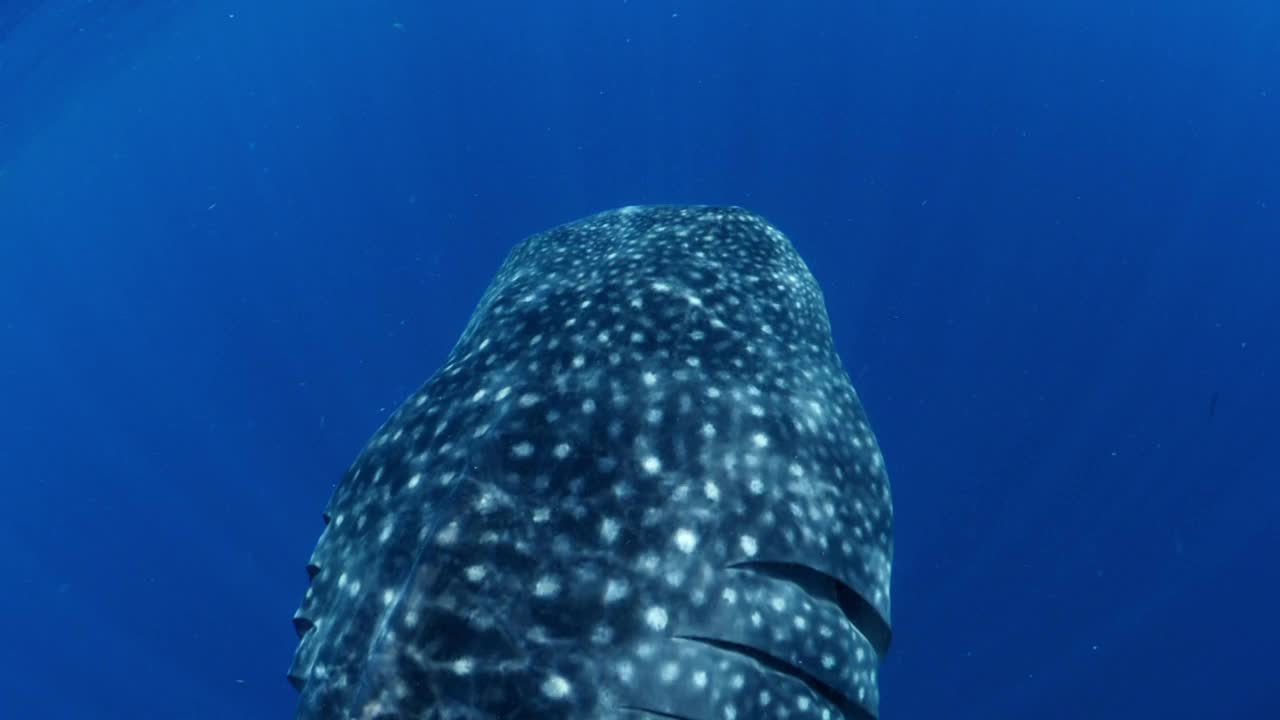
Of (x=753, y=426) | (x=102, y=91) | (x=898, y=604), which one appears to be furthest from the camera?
(x=102, y=91)

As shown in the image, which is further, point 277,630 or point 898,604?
point 277,630

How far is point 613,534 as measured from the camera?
3.71 meters

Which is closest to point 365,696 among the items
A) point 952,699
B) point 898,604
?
point 898,604

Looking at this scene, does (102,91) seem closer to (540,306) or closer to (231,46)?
(231,46)

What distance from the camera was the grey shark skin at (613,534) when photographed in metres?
3.42

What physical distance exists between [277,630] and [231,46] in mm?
36488

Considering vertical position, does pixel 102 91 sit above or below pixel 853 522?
above

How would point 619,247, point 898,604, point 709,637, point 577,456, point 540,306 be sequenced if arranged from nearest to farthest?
1. point 709,637
2. point 577,456
3. point 540,306
4. point 619,247
5. point 898,604

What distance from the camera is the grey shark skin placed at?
3422 millimetres

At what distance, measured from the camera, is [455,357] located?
509 centimetres

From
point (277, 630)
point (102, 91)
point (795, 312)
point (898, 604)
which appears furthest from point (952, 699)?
point (102, 91)

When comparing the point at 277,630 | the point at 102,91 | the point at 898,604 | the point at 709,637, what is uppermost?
the point at 102,91

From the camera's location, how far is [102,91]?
124ft

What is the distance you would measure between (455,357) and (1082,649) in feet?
51.5
